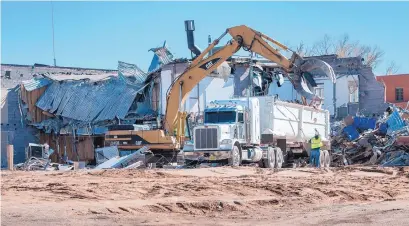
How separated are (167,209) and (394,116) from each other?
2474cm

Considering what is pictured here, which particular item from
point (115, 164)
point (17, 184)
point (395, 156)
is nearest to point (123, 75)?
point (115, 164)

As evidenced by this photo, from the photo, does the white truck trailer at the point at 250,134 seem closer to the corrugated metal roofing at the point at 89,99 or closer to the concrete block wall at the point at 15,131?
the corrugated metal roofing at the point at 89,99

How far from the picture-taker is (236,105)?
29953 mm

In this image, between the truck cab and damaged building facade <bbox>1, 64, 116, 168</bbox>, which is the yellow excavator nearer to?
the truck cab

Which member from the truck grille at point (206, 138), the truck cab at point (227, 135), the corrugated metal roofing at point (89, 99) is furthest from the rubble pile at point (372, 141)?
the corrugated metal roofing at point (89, 99)

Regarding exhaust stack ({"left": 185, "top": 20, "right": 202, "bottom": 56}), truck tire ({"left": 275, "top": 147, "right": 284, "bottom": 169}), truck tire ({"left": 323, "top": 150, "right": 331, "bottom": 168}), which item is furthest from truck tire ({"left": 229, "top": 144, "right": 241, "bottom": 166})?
exhaust stack ({"left": 185, "top": 20, "right": 202, "bottom": 56})

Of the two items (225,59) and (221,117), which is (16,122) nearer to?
(225,59)

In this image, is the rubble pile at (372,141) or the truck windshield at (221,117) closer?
the truck windshield at (221,117)

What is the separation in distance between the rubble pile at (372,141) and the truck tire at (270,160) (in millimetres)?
4919

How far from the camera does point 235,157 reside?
94.5 ft

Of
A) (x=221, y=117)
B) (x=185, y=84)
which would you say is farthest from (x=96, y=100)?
(x=221, y=117)

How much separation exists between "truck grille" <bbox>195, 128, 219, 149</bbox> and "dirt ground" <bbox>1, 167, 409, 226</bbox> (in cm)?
575

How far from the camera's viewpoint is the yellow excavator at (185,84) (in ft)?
103

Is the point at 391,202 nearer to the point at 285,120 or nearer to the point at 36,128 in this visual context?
the point at 285,120
